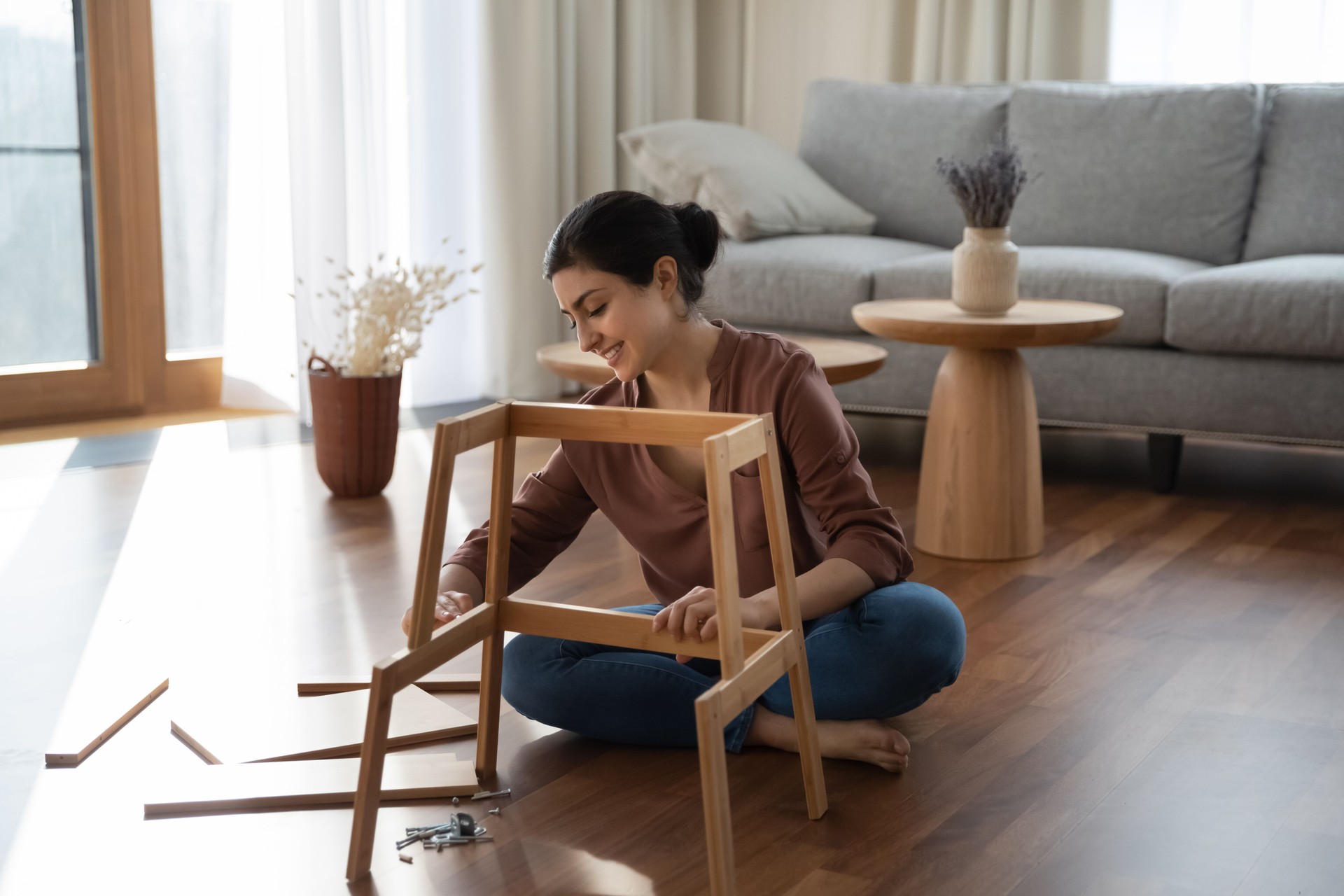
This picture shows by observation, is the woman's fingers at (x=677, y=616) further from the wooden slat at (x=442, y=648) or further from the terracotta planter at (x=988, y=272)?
the terracotta planter at (x=988, y=272)

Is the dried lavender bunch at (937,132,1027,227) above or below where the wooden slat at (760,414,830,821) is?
above

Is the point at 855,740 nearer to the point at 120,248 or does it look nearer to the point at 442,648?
the point at 442,648

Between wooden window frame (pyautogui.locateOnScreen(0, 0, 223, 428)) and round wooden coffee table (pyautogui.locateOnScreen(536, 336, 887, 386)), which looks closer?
round wooden coffee table (pyautogui.locateOnScreen(536, 336, 887, 386))

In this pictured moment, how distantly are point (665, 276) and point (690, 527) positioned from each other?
30cm

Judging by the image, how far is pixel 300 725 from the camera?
168cm

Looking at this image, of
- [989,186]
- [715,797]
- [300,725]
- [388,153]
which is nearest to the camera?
[715,797]

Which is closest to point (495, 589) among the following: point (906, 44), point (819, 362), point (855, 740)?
point (855, 740)

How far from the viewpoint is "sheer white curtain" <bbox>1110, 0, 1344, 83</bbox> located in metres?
3.77

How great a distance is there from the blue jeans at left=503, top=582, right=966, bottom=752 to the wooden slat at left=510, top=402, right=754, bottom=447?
37 cm

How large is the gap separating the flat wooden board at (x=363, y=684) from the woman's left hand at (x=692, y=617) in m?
0.58

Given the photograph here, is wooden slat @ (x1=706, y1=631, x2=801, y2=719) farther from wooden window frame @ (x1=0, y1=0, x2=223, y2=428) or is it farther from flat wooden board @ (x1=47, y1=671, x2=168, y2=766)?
wooden window frame @ (x1=0, y1=0, x2=223, y2=428)

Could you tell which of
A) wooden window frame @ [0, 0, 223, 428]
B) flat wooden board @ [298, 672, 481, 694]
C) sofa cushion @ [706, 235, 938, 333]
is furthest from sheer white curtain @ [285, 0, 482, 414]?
flat wooden board @ [298, 672, 481, 694]

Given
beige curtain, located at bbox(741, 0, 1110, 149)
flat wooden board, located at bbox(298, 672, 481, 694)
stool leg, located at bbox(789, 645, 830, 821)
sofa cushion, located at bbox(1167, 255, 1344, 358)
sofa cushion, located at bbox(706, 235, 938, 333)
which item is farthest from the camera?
beige curtain, located at bbox(741, 0, 1110, 149)

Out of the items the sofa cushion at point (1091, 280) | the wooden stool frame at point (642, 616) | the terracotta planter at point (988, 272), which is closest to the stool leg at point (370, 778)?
the wooden stool frame at point (642, 616)
